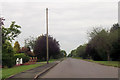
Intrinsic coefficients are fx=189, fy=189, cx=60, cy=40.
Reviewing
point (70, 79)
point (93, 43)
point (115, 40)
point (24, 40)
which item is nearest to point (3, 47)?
point (70, 79)

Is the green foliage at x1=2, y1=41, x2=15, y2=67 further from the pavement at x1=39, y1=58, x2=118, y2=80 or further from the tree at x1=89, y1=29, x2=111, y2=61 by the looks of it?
the tree at x1=89, y1=29, x2=111, y2=61

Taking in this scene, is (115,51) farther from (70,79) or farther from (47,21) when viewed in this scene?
(70,79)

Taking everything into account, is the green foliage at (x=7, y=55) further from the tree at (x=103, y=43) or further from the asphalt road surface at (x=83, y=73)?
the tree at (x=103, y=43)

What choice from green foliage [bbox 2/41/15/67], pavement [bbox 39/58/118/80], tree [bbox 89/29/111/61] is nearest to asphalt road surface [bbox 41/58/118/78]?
pavement [bbox 39/58/118/80]

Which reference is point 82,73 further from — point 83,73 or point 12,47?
point 12,47

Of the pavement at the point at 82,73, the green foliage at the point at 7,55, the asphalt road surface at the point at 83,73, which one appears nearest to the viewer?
the pavement at the point at 82,73

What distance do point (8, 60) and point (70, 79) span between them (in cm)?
1285

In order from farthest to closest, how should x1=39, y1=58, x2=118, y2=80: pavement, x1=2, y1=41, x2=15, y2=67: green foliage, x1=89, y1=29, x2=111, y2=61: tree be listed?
1. x1=89, y1=29, x2=111, y2=61: tree
2. x1=2, y1=41, x2=15, y2=67: green foliage
3. x1=39, y1=58, x2=118, y2=80: pavement

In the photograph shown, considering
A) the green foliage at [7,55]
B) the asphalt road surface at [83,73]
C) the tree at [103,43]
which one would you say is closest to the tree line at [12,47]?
the green foliage at [7,55]

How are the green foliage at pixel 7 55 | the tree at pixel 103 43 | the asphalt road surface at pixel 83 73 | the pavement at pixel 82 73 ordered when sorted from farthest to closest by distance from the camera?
the tree at pixel 103 43
the green foliage at pixel 7 55
the asphalt road surface at pixel 83 73
the pavement at pixel 82 73

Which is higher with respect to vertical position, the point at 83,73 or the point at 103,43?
the point at 103,43

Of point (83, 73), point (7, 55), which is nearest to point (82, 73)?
point (83, 73)

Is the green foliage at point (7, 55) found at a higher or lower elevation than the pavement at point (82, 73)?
higher

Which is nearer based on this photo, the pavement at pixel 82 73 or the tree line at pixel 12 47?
the pavement at pixel 82 73
